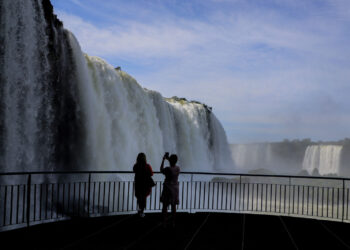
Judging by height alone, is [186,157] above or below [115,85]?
below

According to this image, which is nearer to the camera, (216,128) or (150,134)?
(150,134)

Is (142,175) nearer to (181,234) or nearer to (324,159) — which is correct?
(181,234)

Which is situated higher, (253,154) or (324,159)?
(253,154)

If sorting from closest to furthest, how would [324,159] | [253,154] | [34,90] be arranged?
[34,90] → [324,159] → [253,154]

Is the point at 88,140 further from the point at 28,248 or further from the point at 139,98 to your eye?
the point at 28,248

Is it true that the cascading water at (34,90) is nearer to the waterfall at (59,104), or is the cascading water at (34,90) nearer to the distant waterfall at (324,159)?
the waterfall at (59,104)

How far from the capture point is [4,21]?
1496 cm

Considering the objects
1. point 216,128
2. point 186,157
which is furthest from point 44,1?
point 216,128

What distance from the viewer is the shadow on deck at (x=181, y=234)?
7.93 metres

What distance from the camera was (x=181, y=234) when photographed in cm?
908

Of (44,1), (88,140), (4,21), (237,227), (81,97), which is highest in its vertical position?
(44,1)

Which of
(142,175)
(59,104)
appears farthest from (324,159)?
(142,175)

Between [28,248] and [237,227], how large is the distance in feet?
16.4

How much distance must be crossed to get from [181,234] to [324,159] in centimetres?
7286
